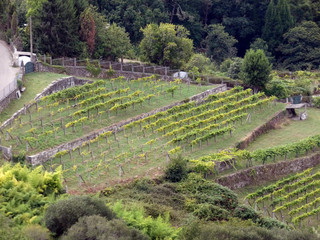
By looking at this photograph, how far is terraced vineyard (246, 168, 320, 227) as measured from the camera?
41406 millimetres

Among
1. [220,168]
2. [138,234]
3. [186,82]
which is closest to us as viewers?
[138,234]

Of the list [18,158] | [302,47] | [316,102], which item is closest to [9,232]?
[18,158]

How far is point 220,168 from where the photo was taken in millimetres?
44844

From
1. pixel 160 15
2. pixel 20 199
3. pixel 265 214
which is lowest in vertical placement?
pixel 265 214

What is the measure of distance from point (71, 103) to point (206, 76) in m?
14.5

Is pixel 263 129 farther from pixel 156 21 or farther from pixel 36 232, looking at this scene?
pixel 156 21

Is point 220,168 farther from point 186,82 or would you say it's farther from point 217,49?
point 217,49

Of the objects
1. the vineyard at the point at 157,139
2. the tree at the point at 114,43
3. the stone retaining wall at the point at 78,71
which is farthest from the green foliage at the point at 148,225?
the tree at the point at 114,43

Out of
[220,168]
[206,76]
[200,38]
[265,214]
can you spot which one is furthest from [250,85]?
[200,38]

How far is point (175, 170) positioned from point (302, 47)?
43081 millimetres

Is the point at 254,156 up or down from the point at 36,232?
down

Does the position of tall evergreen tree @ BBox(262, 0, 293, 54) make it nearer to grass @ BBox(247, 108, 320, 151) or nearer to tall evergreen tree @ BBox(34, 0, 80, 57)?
grass @ BBox(247, 108, 320, 151)

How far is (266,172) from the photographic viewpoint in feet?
152

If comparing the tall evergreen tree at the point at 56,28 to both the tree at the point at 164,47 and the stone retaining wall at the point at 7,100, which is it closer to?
the tree at the point at 164,47
